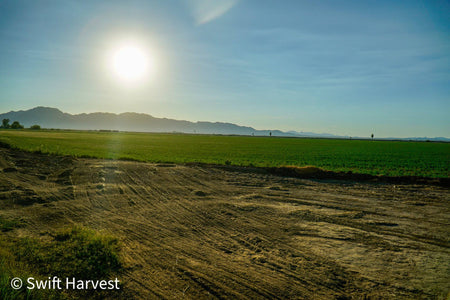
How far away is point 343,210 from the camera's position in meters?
9.20

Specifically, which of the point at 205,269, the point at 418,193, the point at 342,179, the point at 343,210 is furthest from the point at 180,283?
the point at 342,179

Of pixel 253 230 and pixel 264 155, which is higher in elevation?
pixel 264 155

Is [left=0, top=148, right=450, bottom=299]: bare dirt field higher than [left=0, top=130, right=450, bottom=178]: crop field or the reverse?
the reverse

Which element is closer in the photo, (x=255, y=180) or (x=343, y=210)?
(x=343, y=210)

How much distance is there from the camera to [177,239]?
642 cm

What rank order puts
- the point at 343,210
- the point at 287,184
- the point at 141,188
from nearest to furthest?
the point at 343,210, the point at 141,188, the point at 287,184

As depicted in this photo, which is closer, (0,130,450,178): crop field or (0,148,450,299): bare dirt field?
(0,148,450,299): bare dirt field

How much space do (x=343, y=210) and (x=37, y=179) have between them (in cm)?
1503

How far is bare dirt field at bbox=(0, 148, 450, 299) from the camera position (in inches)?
179

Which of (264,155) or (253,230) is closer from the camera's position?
(253,230)

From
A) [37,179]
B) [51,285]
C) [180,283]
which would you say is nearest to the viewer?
[51,285]

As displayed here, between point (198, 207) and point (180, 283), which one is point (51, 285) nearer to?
point (180, 283)

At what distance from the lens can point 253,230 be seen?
718cm

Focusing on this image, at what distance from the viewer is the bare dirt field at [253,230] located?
4.56 m
